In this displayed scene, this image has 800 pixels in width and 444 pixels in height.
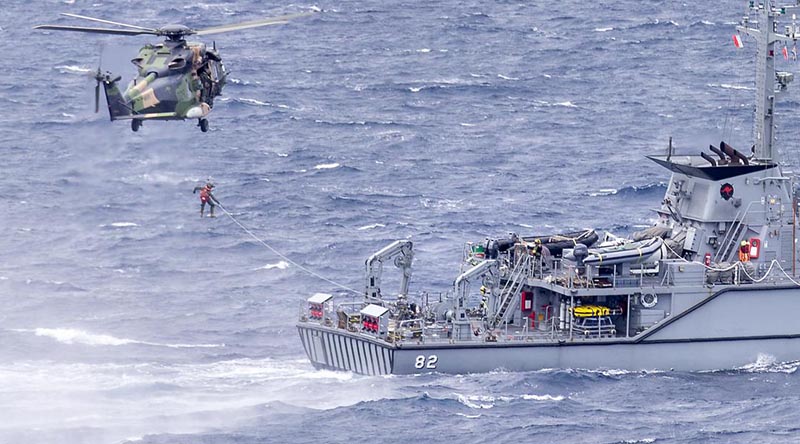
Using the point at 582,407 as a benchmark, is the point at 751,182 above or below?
above

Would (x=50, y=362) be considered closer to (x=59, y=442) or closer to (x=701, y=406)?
(x=59, y=442)

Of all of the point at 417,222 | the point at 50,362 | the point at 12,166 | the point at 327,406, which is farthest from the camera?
the point at 12,166

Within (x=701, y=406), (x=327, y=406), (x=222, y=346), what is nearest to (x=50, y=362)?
(x=222, y=346)

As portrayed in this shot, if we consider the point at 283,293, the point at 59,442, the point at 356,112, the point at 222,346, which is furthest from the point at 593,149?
the point at 59,442

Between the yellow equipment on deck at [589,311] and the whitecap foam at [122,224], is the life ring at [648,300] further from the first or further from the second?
the whitecap foam at [122,224]

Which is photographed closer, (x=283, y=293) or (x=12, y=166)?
(x=283, y=293)

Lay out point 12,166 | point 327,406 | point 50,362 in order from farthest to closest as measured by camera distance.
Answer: point 12,166, point 50,362, point 327,406

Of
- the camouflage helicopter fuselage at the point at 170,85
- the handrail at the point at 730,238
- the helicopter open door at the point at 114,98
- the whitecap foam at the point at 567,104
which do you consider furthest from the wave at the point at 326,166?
the helicopter open door at the point at 114,98
